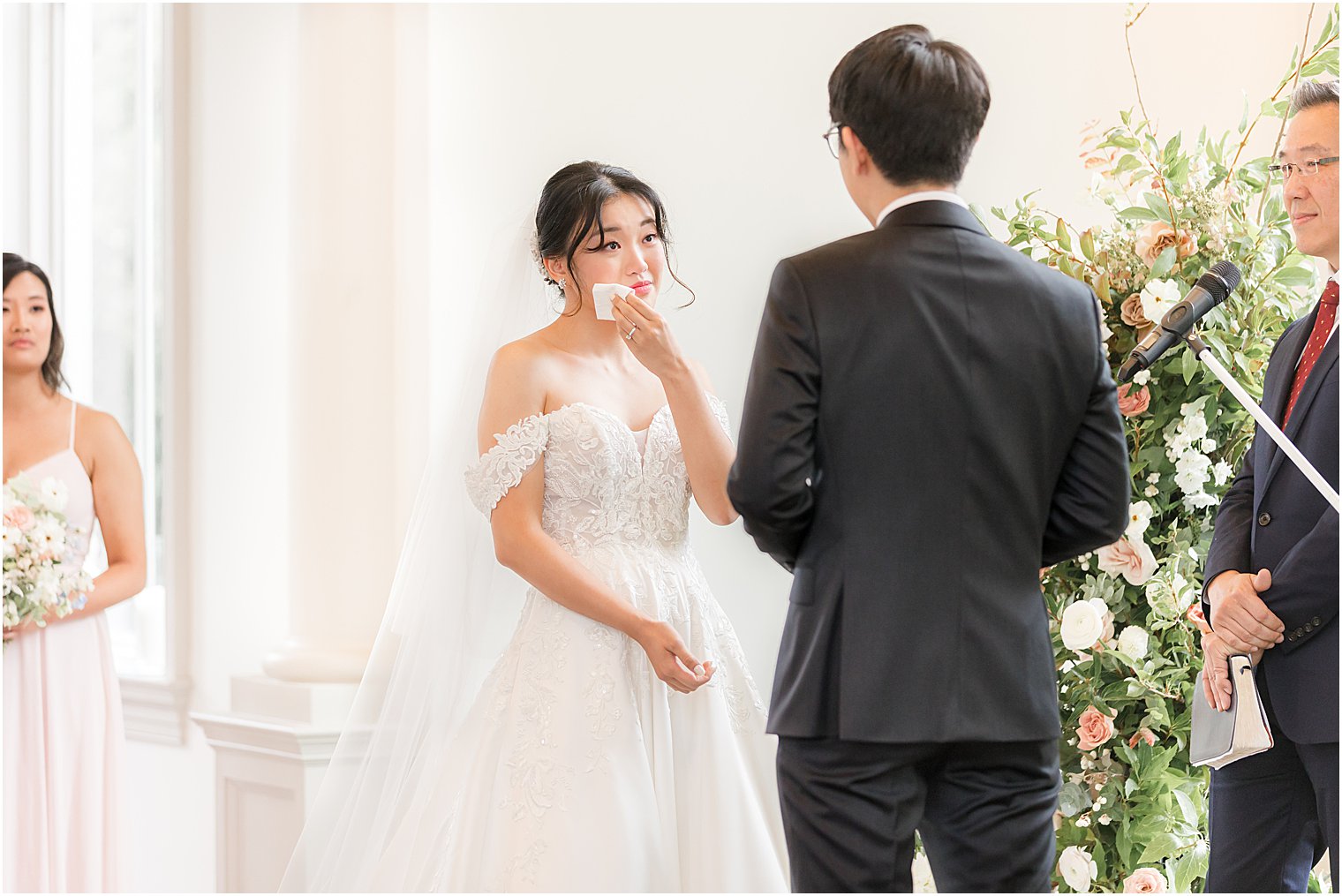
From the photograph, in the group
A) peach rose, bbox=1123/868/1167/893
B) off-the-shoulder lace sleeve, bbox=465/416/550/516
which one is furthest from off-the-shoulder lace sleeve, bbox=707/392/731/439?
peach rose, bbox=1123/868/1167/893

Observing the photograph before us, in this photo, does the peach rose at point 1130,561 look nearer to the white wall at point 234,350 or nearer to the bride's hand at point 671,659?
the bride's hand at point 671,659

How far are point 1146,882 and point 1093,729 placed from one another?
0.33 m

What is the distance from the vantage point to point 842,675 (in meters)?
1.65

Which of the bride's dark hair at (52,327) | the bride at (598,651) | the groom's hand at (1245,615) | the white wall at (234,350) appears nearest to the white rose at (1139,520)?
the groom's hand at (1245,615)

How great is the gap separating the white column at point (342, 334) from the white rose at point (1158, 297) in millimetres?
2075

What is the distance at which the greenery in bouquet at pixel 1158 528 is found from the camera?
2609 mm

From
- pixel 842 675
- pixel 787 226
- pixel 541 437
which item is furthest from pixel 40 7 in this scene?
pixel 842 675

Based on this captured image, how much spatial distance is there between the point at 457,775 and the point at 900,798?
110 centimetres

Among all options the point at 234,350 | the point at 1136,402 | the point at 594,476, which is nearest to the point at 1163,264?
the point at 1136,402

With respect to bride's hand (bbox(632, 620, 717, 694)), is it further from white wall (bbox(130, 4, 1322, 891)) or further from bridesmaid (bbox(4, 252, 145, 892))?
bridesmaid (bbox(4, 252, 145, 892))

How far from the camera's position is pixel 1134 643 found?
2.58m

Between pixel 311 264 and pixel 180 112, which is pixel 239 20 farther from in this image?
pixel 311 264

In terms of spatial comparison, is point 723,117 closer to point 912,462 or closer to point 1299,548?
point 1299,548

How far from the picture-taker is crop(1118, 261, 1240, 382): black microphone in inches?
79.4
